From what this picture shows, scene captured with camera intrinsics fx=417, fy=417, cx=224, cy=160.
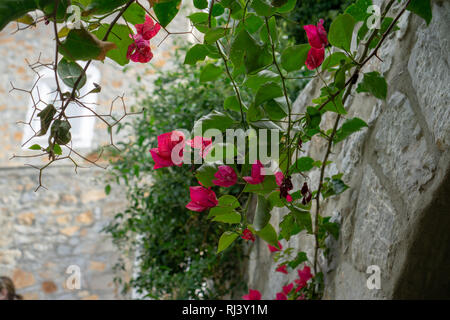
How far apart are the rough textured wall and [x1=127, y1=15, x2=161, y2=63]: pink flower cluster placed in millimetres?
440

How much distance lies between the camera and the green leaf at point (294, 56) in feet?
2.04

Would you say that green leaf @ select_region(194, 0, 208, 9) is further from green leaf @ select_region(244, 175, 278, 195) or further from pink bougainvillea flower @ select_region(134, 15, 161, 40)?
green leaf @ select_region(244, 175, 278, 195)

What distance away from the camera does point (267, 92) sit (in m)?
0.59

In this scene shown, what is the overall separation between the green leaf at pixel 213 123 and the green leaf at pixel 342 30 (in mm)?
185

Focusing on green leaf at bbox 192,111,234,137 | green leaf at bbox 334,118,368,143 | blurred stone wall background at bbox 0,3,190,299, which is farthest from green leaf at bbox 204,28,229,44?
blurred stone wall background at bbox 0,3,190,299

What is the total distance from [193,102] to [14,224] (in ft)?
8.48

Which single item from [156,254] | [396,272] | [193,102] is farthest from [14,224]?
[396,272]

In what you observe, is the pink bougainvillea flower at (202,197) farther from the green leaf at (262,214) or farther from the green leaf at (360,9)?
the green leaf at (360,9)

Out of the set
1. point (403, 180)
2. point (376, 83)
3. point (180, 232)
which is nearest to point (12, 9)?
point (376, 83)

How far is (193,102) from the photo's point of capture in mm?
2084

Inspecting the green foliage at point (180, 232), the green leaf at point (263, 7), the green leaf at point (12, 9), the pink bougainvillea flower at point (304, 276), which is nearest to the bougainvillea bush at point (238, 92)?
the green leaf at point (263, 7)

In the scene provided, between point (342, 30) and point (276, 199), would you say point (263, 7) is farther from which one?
point (276, 199)

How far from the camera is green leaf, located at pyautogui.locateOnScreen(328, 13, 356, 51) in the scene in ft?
Answer: 1.85
